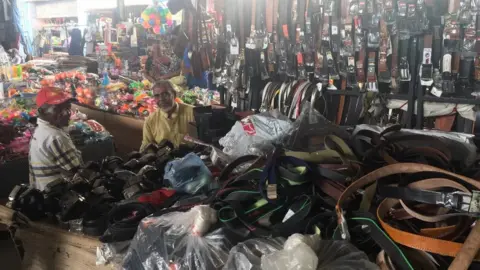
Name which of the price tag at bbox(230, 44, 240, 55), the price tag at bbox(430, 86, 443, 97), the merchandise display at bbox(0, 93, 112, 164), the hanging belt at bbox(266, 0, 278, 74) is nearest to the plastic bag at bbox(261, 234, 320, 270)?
the price tag at bbox(430, 86, 443, 97)

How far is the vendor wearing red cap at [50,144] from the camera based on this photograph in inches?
138

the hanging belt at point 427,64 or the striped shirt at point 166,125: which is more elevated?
the hanging belt at point 427,64

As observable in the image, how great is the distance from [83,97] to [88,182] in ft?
18.0

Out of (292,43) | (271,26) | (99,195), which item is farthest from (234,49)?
(99,195)

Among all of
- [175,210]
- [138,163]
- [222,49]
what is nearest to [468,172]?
[175,210]

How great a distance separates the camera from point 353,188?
1268mm

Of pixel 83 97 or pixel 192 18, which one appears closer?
pixel 192 18

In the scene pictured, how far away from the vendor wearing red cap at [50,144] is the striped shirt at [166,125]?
833mm

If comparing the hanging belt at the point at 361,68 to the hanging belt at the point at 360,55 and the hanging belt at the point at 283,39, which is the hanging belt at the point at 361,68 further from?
the hanging belt at the point at 283,39

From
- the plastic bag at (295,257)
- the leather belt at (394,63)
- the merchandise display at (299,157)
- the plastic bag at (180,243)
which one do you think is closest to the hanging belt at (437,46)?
the merchandise display at (299,157)

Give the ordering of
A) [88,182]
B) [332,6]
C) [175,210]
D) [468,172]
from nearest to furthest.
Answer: [468,172] < [175,210] < [88,182] < [332,6]

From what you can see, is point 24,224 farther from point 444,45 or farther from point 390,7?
point 444,45

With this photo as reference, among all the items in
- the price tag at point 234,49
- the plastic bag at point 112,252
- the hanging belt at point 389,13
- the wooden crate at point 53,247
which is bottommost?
the wooden crate at point 53,247

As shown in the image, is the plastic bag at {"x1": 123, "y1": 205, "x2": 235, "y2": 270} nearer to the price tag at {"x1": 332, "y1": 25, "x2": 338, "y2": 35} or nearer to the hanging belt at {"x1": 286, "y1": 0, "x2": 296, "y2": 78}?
the price tag at {"x1": 332, "y1": 25, "x2": 338, "y2": 35}
